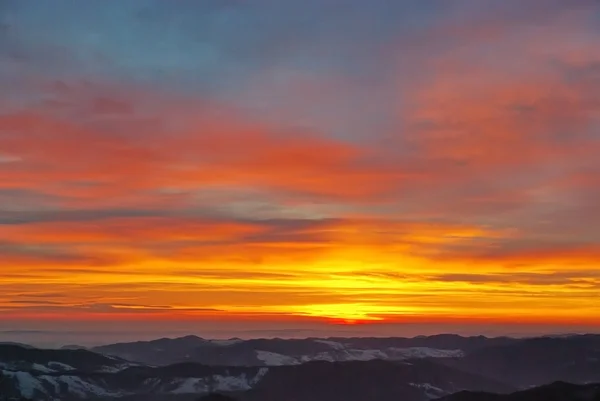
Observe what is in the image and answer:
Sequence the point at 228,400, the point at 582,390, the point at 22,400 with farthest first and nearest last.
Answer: the point at 22,400, the point at 228,400, the point at 582,390

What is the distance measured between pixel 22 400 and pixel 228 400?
58.9 meters

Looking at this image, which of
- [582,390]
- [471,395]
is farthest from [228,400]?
[582,390]

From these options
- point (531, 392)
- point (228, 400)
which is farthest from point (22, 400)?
point (531, 392)

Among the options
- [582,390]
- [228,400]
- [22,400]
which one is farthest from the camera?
[22,400]

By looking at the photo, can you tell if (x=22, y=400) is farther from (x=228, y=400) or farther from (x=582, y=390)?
(x=582, y=390)

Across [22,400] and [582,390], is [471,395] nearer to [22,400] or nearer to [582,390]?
[582,390]

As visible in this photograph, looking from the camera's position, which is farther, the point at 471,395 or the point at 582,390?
the point at 471,395

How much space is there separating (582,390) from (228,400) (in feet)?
237

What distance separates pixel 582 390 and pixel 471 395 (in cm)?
2833

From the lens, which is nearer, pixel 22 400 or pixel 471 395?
pixel 471 395

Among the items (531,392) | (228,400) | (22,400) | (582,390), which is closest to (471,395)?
(531,392)

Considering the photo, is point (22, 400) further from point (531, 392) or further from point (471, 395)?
point (531, 392)

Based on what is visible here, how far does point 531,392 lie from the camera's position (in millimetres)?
158250

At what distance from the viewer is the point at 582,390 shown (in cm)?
15038
